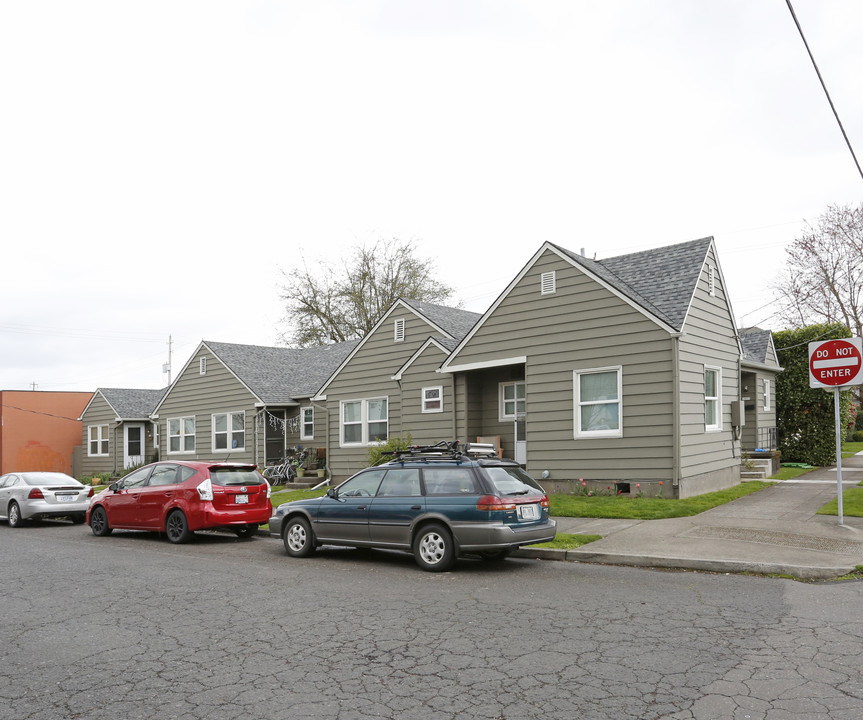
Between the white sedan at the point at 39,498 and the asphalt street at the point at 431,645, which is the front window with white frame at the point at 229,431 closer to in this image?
the white sedan at the point at 39,498

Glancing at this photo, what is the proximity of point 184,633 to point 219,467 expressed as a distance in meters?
7.39

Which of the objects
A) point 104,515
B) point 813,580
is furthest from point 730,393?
point 104,515

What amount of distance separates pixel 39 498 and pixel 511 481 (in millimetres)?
12990

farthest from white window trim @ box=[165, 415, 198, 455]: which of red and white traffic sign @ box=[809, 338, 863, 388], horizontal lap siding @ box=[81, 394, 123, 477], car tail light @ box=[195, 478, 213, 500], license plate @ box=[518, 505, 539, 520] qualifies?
red and white traffic sign @ box=[809, 338, 863, 388]

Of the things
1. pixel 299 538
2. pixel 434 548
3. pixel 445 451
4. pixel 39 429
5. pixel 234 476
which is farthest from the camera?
pixel 39 429

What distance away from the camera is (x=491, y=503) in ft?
31.9

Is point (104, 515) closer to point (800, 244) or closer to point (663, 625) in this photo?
point (663, 625)

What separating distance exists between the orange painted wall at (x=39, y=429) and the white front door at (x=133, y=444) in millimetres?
6525

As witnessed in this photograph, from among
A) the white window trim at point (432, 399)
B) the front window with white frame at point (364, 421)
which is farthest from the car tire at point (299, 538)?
the front window with white frame at point (364, 421)

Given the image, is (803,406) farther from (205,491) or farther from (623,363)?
(205,491)

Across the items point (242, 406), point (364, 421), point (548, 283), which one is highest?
point (548, 283)

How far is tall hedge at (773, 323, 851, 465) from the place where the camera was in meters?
24.2

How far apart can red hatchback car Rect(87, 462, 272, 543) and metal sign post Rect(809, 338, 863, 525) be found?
32.2ft

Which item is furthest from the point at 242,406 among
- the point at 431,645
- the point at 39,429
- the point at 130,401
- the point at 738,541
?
the point at 431,645
